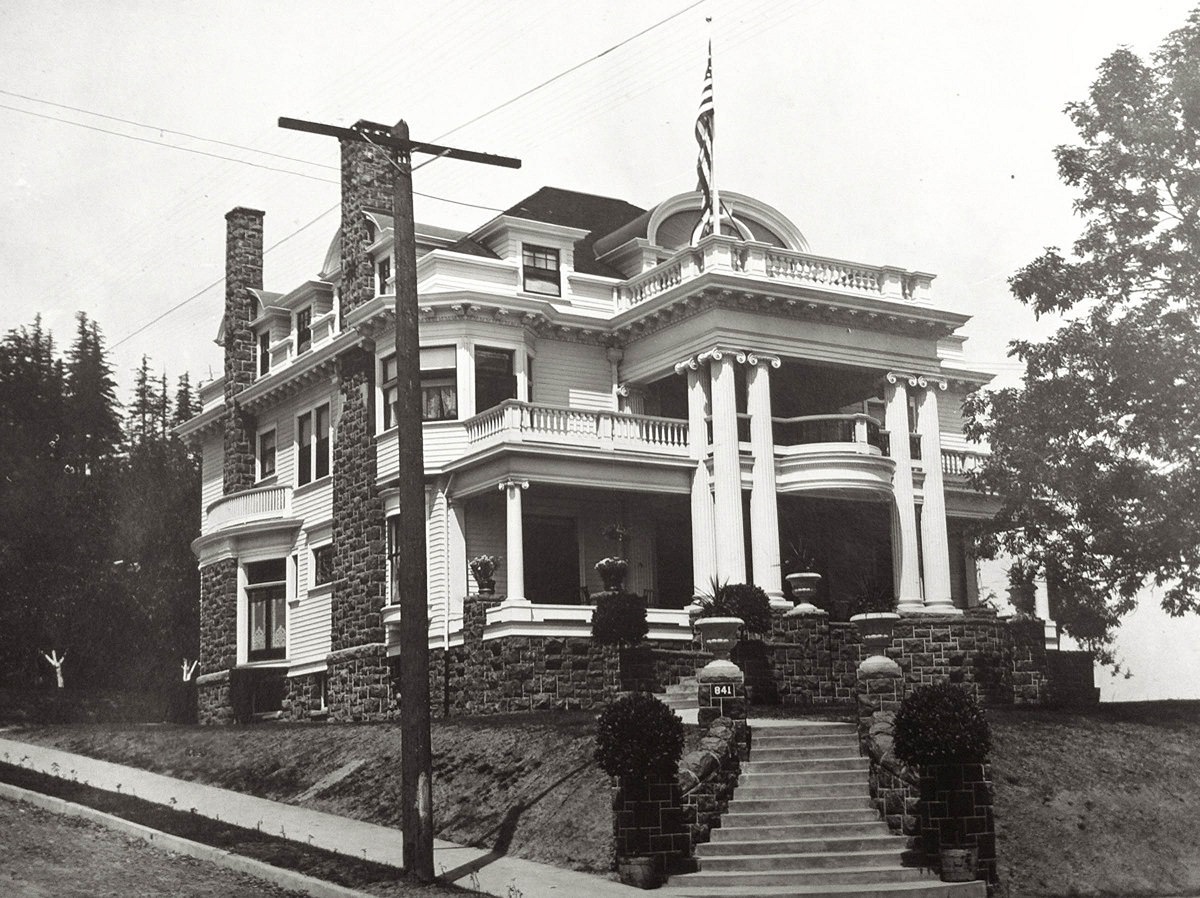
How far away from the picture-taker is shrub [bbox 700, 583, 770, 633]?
25.0 meters

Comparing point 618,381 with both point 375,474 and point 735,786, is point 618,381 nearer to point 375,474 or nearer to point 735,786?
point 375,474

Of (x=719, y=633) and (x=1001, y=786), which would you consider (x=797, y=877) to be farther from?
(x=719, y=633)

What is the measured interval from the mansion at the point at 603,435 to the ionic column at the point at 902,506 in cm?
6

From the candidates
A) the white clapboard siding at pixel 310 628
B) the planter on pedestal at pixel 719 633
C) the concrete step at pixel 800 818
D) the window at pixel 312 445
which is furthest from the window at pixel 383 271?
the concrete step at pixel 800 818

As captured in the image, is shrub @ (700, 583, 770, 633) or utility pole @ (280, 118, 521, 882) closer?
utility pole @ (280, 118, 521, 882)

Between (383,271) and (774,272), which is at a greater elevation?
(383,271)

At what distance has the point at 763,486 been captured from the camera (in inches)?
1252

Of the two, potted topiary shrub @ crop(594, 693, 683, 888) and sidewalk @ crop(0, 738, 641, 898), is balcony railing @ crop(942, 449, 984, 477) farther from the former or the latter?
potted topiary shrub @ crop(594, 693, 683, 888)

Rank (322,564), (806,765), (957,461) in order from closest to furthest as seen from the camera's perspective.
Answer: (806,765)
(957,461)
(322,564)

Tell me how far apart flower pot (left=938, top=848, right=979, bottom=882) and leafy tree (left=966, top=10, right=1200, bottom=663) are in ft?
42.3

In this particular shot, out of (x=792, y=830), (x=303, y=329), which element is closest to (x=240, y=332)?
(x=303, y=329)

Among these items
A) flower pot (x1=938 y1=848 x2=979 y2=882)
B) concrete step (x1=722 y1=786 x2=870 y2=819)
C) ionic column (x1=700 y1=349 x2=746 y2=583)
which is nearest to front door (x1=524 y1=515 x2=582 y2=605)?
ionic column (x1=700 y1=349 x2=746 y2=583)

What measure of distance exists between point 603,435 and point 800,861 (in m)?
15.8

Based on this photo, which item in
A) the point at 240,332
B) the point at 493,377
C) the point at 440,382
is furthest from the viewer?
the point at 240,332
